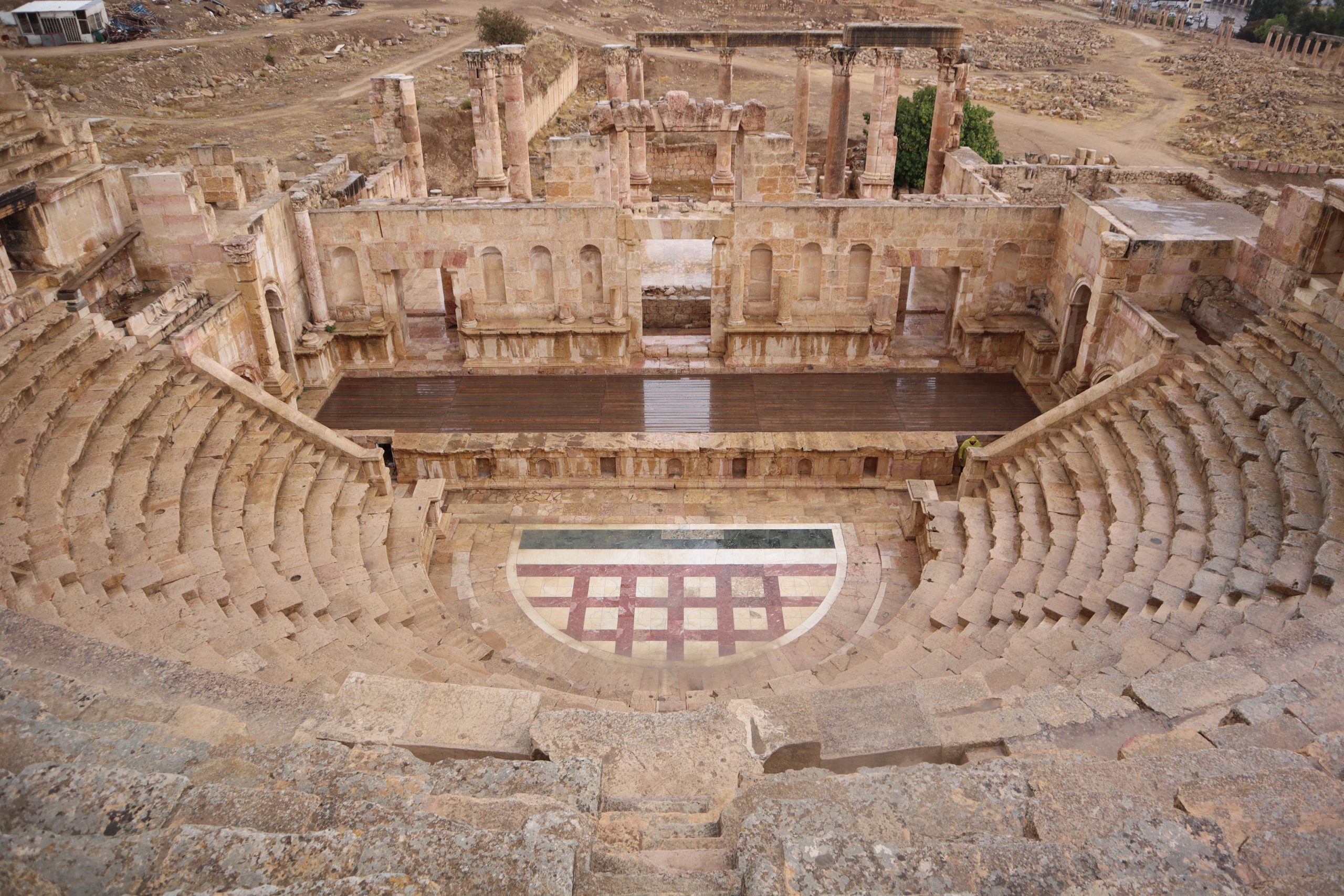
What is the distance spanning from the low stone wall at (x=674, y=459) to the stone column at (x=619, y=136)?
586 centimetres

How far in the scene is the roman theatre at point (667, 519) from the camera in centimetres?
558

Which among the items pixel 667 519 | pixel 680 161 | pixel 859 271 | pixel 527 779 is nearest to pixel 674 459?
pixel 667 519

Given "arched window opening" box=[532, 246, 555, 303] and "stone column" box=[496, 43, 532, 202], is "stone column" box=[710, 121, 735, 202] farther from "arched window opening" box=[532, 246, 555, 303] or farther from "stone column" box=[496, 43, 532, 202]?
"arched window opening" box=[532, 246, 555, 303]

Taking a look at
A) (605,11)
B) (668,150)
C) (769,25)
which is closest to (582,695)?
(668,150)

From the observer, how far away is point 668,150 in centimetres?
3528

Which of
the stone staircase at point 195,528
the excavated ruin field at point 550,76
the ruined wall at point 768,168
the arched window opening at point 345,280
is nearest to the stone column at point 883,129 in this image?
the ruined wall at point 768,168

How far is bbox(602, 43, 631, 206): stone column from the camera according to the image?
20.5m

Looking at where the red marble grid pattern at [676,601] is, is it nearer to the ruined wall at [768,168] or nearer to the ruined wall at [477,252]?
the ruined wall at [477,252]

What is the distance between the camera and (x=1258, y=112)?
149 feet

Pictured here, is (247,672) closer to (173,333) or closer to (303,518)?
(303,518)

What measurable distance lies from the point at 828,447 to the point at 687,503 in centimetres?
277

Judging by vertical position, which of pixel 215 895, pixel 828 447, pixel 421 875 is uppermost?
pixel 215 895

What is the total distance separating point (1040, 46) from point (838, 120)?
155 feet

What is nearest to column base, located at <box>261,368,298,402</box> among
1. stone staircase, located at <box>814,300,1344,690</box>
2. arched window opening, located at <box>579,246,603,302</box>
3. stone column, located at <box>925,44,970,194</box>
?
arched window opening, located at <box>579,246,603,302</box>
